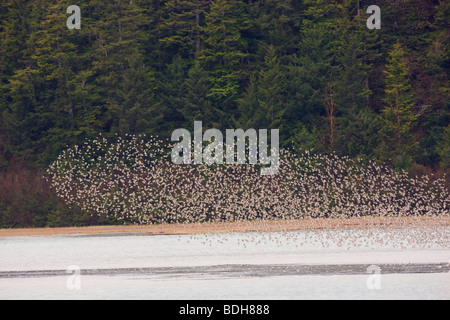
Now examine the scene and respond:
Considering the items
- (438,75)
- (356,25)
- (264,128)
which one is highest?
(356,25)

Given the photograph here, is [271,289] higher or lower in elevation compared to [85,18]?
lower

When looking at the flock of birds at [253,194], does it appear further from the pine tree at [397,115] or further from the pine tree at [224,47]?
the pine tree at [224,47]

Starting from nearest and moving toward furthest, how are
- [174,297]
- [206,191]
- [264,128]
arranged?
[174,297] → [206,191] → [264,128]

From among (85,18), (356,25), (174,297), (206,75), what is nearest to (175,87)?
(206,75)

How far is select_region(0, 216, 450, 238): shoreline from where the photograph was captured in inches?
1398

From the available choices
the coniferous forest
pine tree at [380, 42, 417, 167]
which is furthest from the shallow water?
the coniferous forest

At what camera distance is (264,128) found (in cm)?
5325

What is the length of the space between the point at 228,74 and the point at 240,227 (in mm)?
24725

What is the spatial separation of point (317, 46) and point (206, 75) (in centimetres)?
785

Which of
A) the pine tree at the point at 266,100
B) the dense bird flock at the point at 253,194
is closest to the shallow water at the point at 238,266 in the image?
the dense bird flock at the point at 253,194

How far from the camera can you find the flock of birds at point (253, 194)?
4097cm

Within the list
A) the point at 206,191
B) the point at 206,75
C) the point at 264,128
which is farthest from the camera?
the point at 206,75
